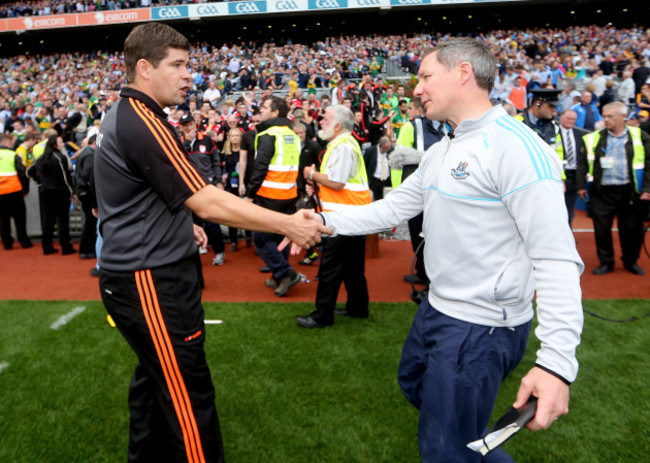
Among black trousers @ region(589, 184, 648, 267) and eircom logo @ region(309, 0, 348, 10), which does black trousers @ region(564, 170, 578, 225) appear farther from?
eircom logo @ region(309, 0, 348, 10)

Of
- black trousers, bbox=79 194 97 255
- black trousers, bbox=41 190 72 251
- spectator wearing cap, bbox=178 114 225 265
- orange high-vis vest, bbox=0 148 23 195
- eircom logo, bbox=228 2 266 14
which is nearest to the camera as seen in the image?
spectator wearing cap, bbox=178 114 225 265

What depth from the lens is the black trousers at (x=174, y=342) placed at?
213 cm

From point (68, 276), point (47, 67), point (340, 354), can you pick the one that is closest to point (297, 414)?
point (340, 354)

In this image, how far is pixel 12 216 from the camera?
873cm

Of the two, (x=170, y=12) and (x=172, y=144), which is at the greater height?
(x=170, y=12)

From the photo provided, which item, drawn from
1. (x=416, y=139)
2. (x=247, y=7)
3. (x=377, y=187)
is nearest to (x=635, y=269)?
(x=416, y=139)

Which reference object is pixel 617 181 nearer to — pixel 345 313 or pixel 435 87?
pixel 345 313

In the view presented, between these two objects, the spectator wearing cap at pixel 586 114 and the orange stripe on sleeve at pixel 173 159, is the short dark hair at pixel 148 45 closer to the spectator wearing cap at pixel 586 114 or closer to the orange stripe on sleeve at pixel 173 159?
the orange stripe on sleeve at pixel 173 159

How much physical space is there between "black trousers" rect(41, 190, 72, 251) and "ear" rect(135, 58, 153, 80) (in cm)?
689

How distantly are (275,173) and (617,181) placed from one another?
169 inches

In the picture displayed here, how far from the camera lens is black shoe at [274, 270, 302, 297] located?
5.73m

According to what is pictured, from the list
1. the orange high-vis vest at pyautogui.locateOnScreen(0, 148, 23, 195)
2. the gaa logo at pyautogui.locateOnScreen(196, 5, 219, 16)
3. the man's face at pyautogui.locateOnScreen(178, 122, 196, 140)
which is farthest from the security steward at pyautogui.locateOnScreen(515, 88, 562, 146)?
the gaa logo at pyautogui.locateOnScreen(196, 5, 219, 16)

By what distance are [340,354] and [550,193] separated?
292 centimetres

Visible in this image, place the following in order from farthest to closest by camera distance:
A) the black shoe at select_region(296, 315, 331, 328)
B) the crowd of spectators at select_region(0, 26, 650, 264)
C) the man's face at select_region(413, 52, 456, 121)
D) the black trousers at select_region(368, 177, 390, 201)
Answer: the crowd of spectators at select_region(0, 26, 650, 264) < the black trousers at select_region(368, 177, 390, 201) < the black shoe at select_region(296, 315, 331, 328) < the man's face at select_region(413, 52, 456, 121)
